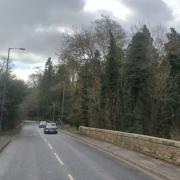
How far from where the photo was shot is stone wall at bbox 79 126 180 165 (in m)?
18.7

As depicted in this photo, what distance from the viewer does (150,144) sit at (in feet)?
74.0

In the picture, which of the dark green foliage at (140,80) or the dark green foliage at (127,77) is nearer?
the dark green foliage at (127,77)

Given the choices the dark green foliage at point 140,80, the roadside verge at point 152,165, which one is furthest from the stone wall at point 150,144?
the dark green foliage at point 140,80

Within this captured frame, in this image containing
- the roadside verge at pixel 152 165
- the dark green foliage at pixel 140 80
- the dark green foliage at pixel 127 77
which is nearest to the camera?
the roadside verge at pixel 152 165

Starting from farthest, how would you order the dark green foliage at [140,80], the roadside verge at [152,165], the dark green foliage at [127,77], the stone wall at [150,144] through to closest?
the dark green foliage at [140,80], the dark green foliage at [127,77], the stone wall at [150,144], the roadside verge at [152,165]

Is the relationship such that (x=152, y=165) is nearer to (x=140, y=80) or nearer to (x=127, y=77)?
(x=140, y=80)

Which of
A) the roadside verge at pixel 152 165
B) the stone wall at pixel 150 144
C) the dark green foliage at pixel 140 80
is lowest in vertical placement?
the roadside verge at pixel 152 165

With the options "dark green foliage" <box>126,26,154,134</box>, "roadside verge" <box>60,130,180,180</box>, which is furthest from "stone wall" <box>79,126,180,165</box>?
"dark green foliage" <box>126,26,154,134</box>

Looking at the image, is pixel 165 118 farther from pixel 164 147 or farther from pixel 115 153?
pixel 164 147

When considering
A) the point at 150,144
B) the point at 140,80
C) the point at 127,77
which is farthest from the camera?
the point at 127,77

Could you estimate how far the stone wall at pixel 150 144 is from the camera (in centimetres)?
1870

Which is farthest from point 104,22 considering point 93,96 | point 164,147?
point 164,147

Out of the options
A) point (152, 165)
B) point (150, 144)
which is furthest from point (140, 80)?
point (152, 165)

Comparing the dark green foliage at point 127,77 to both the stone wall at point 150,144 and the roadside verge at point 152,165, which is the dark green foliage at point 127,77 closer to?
the stone wall at point 150,144
